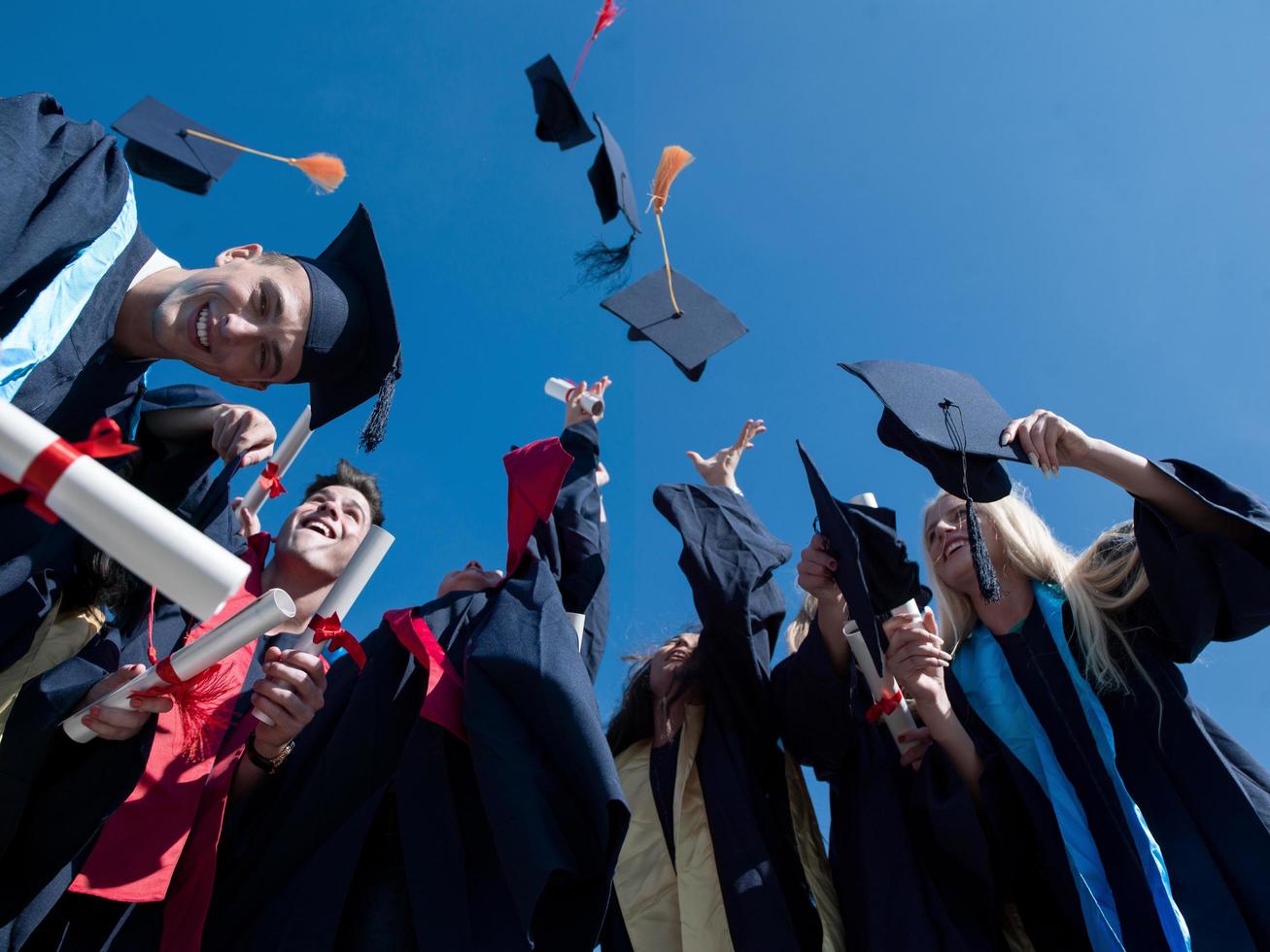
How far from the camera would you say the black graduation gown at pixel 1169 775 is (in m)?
2.40

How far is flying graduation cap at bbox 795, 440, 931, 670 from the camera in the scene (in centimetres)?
273

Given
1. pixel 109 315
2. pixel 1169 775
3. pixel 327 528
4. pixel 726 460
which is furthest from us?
pixel 726 460

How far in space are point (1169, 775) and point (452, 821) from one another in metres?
1.97

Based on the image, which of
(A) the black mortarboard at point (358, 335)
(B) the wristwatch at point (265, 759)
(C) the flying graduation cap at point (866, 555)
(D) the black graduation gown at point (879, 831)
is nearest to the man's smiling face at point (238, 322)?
(A) the black mortarboard at point (358, 335)

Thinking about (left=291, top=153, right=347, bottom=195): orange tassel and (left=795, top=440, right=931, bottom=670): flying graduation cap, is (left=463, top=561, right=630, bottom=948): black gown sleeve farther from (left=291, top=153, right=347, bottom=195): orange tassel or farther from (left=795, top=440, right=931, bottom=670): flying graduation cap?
(left=291, top=153, right=347, bottom=195): orange tassel

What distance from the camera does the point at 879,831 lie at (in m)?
2.73

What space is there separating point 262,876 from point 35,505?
144 cm

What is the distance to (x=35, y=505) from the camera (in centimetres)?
117

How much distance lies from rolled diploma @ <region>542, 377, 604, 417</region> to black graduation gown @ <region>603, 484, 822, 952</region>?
44cm

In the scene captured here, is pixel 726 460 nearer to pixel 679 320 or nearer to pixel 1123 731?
pixel 679 320

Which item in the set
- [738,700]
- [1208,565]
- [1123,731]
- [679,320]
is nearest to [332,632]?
[738,700]

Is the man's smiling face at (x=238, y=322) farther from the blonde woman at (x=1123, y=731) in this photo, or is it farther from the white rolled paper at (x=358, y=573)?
the blonde woman at (x=1123, y=731)

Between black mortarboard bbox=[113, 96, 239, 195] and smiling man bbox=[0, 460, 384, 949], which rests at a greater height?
black mortarboard bbox=[113, 96, 239, 195]

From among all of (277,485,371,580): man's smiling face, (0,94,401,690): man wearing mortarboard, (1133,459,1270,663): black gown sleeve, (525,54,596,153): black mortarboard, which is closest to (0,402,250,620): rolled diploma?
(0,94,401,690): man wearing mortarboard
